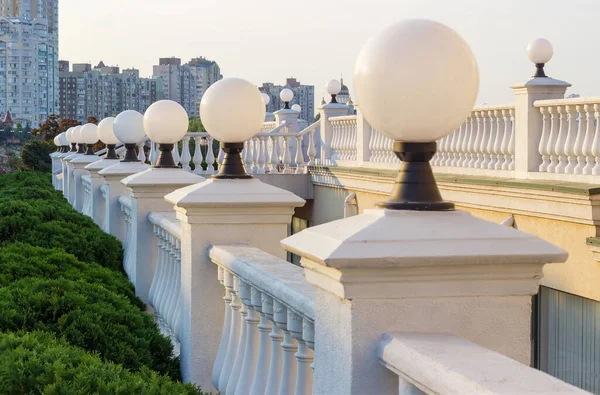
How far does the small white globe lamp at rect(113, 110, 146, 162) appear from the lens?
8867 millimetres

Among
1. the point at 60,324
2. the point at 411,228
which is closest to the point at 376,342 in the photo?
the point at 411,228

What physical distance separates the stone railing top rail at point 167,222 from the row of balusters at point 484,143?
6616mm

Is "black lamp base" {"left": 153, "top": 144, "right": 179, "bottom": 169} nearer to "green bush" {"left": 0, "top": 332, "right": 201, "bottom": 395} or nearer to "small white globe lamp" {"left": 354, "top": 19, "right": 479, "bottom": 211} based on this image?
"green bush" {"left": 0, "top": 332, "right": 201, "bottom": 395}

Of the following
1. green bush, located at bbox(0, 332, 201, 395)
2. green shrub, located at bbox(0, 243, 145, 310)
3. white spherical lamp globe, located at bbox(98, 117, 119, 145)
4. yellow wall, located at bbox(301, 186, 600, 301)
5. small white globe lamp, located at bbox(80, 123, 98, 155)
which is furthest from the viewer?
small white globe lamp, located at bbox(80, 123, 98, 155)

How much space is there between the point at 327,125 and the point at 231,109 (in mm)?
15712

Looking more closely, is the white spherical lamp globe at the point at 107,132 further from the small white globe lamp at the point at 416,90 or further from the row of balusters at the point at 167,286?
the small white globe lamp at the point at 416,90

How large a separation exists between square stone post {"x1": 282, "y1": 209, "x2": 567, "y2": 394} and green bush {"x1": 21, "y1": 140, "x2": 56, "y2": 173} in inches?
1389

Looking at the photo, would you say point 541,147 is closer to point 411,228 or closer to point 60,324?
point 60,324

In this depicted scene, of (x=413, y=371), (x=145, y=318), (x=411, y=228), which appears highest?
(x=411, y=228)

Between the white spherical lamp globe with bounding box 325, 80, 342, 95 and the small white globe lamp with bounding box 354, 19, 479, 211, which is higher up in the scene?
the white spherical lamp globe with bounding box 325, 80, 342, 95

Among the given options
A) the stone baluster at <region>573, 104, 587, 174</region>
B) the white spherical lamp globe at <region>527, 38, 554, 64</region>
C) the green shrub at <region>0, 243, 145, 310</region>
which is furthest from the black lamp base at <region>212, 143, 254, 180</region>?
the white spherical lamp globe at <region>527, 38, 554, 64</region>

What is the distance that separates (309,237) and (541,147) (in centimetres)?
928

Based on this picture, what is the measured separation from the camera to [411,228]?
2.54 m

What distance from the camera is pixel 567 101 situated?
35.7 ft
